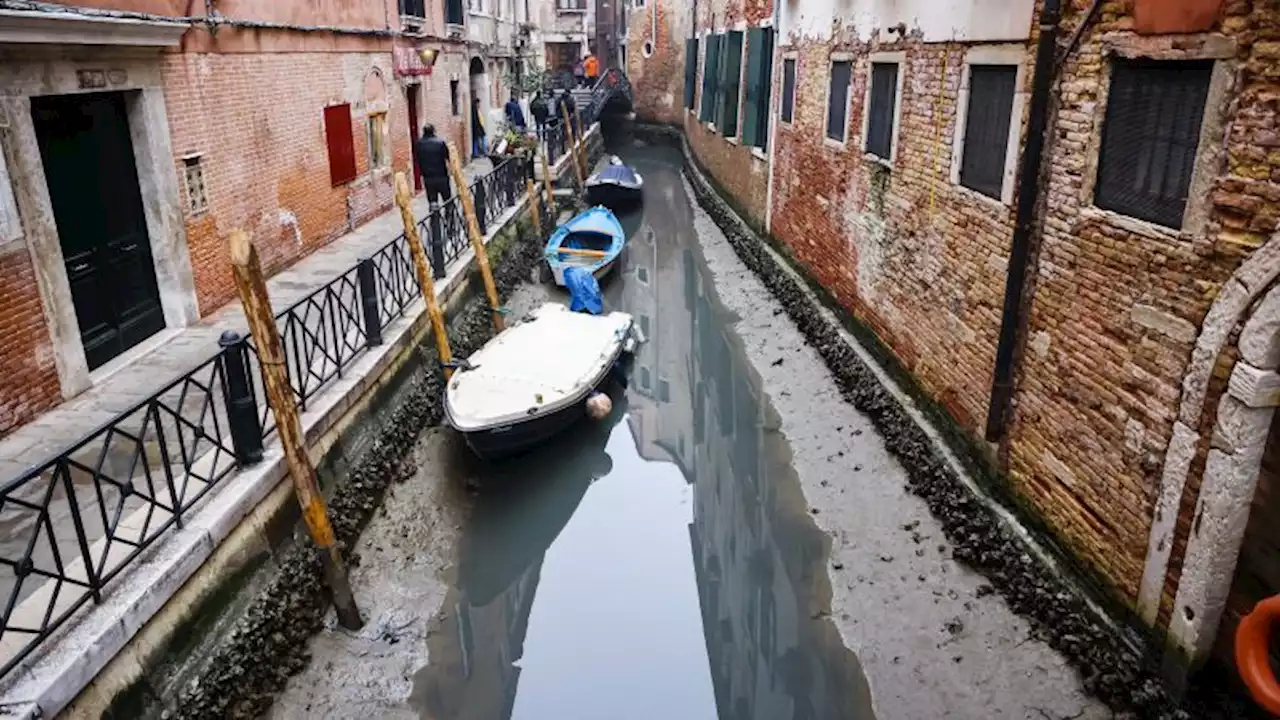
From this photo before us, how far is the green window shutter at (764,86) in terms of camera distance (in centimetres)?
1247

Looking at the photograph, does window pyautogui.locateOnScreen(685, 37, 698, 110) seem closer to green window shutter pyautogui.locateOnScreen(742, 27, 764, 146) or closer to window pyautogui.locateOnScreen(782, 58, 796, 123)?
green window shutter pyautogui.locateOnScreen(742, 27, 764, 146)

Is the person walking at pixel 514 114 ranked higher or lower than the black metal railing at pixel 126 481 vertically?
higher

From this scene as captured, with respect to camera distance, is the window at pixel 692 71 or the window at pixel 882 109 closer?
the window at pixel 882 109

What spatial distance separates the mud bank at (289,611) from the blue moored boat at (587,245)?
4960 millimetres

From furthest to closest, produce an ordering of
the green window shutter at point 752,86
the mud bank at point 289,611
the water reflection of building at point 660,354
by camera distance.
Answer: the green window shutter at point 752,86 → the water reflection of building at point 660,354 → the mud bank at point 289,611

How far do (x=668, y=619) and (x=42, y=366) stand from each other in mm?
4343

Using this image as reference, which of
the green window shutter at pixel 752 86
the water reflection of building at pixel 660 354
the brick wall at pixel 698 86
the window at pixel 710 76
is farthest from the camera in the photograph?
the window at pixel 710 76

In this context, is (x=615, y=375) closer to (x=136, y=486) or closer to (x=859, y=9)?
(x=859, y=9)

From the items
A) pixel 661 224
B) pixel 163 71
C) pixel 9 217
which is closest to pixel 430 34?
pixel 661 224

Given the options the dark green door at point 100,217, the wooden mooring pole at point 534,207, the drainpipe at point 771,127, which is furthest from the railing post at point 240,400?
the wooden mooring pole at point 534,207

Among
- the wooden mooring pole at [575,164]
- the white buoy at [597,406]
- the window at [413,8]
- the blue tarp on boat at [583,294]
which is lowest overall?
the white buoy at [597,406]

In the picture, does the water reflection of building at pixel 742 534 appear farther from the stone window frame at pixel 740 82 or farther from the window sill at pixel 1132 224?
the stone window frame at pixel 740 82

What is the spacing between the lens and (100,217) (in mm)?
6465

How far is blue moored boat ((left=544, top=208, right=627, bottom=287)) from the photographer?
12.4 m
